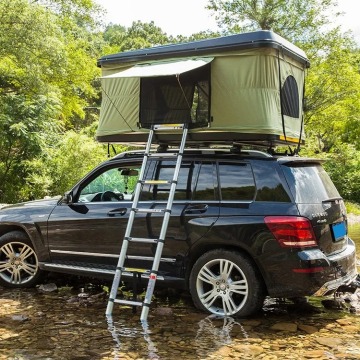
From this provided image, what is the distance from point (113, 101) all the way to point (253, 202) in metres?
2.53

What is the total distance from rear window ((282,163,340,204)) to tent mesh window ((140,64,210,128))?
121 centimetres

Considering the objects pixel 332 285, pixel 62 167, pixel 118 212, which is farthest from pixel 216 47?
pixel 62 167

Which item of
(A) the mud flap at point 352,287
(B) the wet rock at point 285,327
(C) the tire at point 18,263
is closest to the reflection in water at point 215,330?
(B) the wet rock at point 285,327

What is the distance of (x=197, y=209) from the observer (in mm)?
5750

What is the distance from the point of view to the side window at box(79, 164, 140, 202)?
654 cm

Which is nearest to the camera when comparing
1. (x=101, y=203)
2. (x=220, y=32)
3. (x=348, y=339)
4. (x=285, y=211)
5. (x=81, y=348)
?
(x=81, y=348)

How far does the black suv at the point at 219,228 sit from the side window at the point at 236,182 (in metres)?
0.01

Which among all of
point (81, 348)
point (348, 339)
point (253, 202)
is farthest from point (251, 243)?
point (81, 348)

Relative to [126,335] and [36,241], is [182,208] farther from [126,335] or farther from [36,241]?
[36,241]

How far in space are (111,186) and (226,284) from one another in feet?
7.15

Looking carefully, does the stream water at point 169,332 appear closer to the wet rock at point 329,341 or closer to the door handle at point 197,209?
the wet rock at point 329,341

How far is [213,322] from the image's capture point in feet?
17.6

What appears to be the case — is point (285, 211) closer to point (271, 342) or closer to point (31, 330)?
point (271, 342)

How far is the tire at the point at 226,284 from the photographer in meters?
5.34
